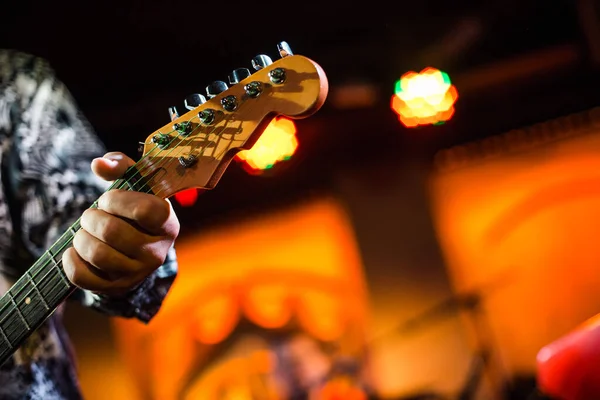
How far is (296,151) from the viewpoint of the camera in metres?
5.38

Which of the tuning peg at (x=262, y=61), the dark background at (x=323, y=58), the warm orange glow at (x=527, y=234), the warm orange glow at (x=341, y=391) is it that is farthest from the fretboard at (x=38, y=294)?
the warm orange glow at (x=527, y=234)

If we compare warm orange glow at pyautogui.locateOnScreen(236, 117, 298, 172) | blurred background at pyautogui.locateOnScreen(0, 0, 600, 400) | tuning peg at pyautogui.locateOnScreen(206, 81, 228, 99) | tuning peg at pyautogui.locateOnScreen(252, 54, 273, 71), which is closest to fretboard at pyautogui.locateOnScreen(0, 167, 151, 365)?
tuning peg at pyautogui.locateOnScreen(206, 81, 228, 99)

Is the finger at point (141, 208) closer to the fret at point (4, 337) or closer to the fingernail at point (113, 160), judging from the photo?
the fingernail at point (113, 160)

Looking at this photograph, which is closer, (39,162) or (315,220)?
(39,162)

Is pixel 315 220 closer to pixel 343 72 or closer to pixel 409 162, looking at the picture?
pixel 409 162

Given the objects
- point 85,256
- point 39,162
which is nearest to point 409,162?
point 39,162

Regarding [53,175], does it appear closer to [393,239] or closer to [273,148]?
[273,148]

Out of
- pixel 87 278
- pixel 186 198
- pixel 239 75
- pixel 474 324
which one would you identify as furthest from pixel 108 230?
pixel 474 324

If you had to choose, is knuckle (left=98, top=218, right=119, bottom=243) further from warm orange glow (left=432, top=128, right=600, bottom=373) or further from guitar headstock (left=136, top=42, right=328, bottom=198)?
warm orange glow (left=432, top=128, right=600, bottom=373)

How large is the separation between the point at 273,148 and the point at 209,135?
394cm

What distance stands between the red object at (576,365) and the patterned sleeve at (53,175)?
37.3 inches

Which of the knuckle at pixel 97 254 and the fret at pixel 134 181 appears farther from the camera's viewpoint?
the fret at pixel 134 181

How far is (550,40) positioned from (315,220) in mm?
2710

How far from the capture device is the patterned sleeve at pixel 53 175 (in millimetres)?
1547
